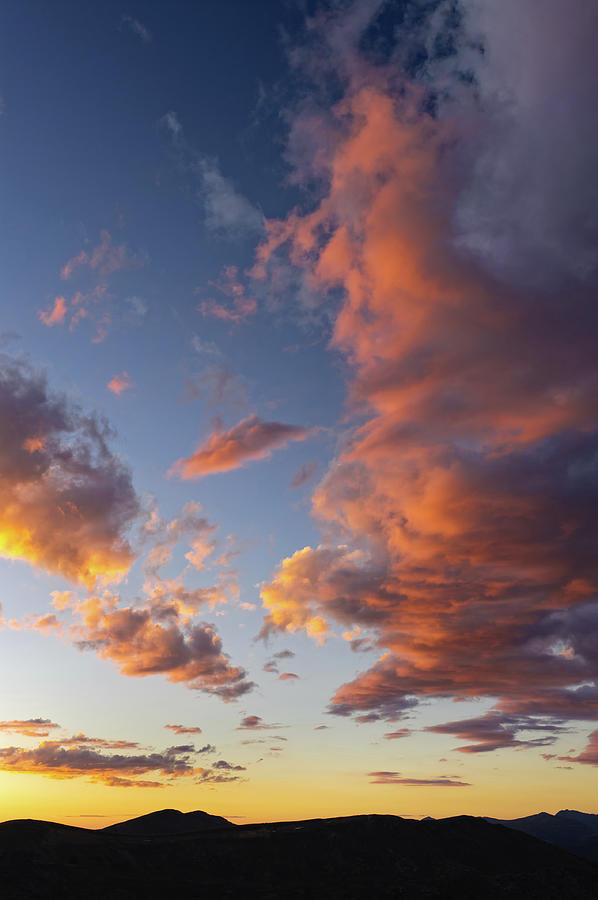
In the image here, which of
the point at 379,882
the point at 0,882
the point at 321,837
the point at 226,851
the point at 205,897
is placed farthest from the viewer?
the point at 321,837

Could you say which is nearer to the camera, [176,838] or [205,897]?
[205,897]

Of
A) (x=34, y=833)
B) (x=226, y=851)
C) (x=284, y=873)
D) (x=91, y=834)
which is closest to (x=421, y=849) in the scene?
(x=284, y=873)

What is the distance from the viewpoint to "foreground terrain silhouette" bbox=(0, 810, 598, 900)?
15438cm

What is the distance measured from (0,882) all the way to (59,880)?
13.7 metres

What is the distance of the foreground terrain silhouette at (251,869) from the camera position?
154375 millimetres

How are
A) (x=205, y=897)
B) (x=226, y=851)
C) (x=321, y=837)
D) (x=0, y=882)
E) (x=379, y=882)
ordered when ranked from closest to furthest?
(x=0, y=882)
(x=205, y=897)
(x=379, y=882)
(x=226, y=851)
(x=321, y=837)

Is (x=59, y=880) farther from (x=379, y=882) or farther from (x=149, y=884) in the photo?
(x=379, y=882)

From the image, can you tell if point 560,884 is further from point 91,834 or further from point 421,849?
point 91,834

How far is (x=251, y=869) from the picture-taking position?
17588 centimetres

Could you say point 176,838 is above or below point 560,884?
above

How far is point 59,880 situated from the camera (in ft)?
491

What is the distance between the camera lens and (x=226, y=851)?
184 metres

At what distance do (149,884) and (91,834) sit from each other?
38.3m

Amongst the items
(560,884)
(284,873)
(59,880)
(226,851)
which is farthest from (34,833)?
(560,884)
